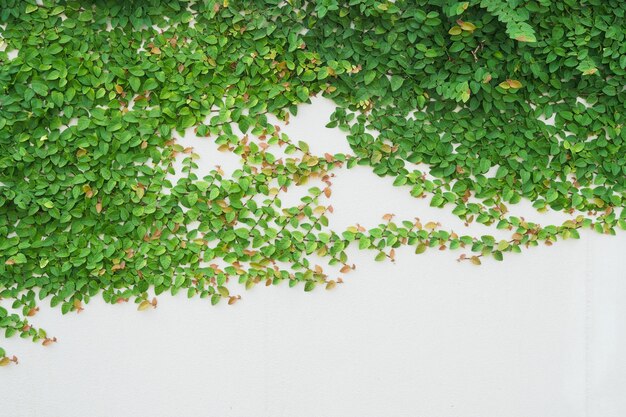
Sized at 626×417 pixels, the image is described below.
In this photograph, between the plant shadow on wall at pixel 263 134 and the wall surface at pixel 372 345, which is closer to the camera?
the plant shadow on wall at pixel 263 134

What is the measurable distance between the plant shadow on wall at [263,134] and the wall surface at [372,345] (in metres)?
0.07

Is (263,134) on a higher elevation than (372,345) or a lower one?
higher

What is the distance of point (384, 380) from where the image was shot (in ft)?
8.27

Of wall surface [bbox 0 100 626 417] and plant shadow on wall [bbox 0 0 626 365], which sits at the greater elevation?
plant shadow on wall [bbox 0 0 626 365]

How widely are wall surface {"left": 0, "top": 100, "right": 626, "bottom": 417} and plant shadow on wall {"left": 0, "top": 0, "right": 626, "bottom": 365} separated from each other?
2.7 inches

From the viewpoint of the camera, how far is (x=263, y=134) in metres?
2.45

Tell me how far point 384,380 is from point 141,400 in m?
0.94

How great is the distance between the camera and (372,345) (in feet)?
8.25

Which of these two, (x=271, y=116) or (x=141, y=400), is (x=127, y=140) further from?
(x=141, y=400)

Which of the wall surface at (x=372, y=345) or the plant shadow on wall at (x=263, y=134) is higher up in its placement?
the plant shadow on wall at (x=263, y=134)

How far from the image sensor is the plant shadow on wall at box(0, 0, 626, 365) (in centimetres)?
238

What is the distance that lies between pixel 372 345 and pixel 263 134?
35.8 inches

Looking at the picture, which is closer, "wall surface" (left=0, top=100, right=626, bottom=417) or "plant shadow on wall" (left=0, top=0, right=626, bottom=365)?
"plant shadow on wall" (left=0, top=0, right=626, bottom=365)

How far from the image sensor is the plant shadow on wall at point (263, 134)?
238cm
